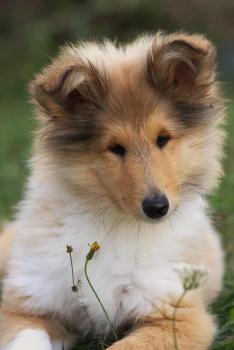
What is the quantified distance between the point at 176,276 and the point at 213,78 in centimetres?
120

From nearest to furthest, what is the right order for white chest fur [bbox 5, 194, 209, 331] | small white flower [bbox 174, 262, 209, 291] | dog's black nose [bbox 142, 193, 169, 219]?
1. small white flower [bbox 174, 262, 209, 291]
2. dog's black nose [bbox 142, 193, 169, 219]
3. white chest fur [bbox 5, 194, 209, 331]

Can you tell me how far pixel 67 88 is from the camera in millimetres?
4258

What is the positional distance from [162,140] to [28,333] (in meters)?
1.33

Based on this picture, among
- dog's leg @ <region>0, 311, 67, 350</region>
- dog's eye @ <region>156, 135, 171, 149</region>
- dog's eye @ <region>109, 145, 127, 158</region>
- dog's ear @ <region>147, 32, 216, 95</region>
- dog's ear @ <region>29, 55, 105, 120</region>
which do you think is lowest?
dog's leg @ <region>0, 311, 67, 350</region>

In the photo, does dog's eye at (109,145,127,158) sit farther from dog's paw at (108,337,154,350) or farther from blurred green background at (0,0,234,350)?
blurred green background at (0,0,234,350)

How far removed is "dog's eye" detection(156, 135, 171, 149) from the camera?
440 centimetres

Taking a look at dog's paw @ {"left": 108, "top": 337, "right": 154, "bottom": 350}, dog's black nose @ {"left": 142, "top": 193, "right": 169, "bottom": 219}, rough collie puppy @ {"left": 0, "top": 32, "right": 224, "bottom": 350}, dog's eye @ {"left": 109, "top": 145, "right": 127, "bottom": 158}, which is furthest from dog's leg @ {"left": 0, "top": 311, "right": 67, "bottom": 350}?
dog's eye @ {"left": 109, "top": 145, "right": 127, "bottom": 158}

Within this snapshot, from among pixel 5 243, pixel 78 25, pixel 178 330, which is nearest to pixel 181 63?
pixel 178 330

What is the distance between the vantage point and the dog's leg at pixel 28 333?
439 centimetres

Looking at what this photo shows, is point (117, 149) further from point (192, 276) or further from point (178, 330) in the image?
point (192, 276)

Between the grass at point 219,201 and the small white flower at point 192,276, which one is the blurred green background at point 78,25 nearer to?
the grass at point 219,201

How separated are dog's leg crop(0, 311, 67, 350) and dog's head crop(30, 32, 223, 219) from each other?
2.69 feet

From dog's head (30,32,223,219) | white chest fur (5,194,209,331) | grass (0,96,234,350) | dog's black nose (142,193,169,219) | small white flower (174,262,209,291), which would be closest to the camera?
small white flower (174,262,209,291)

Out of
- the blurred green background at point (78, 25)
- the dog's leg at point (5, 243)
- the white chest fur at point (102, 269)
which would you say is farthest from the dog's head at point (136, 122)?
the blurred green background at point (78, 25)
